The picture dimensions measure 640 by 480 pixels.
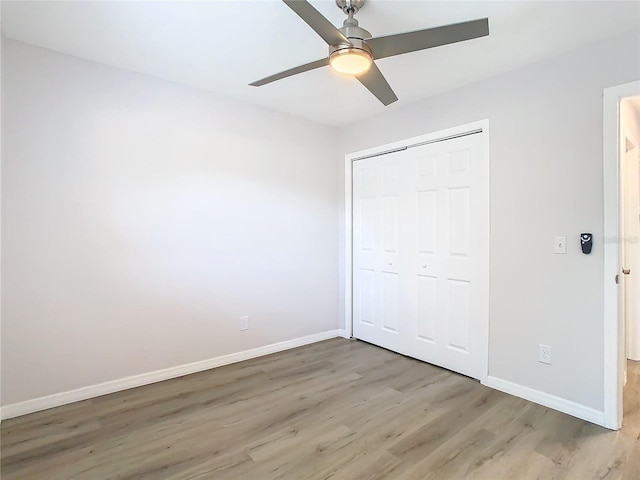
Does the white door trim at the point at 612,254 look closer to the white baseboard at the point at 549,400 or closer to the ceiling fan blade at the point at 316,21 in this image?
the white baseboard at the point at 549,400

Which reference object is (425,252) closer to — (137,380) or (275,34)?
(275,34)

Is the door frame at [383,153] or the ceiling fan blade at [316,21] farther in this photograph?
the door frame at [383,153]

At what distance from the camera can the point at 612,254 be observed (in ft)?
6.92

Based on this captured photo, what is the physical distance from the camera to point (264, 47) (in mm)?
2287

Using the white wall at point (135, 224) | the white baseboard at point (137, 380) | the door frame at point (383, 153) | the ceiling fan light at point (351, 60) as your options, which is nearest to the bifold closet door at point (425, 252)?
the door frame at point (383, 153)

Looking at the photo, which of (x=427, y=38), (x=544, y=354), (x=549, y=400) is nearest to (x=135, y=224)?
(x=427, y=38)

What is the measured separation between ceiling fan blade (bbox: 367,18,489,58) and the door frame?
1281 millimetres

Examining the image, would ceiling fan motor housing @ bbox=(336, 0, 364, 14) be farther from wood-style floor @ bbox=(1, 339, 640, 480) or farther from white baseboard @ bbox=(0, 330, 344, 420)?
white baseboard @ bbox=(0, 330, 344, 420)

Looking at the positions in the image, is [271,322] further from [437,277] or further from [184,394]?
[437,277]

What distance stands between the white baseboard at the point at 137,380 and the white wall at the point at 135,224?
0.16 feet

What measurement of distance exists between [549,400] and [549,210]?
1313mm

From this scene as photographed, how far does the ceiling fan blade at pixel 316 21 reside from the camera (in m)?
1.43

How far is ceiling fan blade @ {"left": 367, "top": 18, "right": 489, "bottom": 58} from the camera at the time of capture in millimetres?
1537

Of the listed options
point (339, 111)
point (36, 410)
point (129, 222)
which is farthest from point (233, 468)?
point (339, 111)
